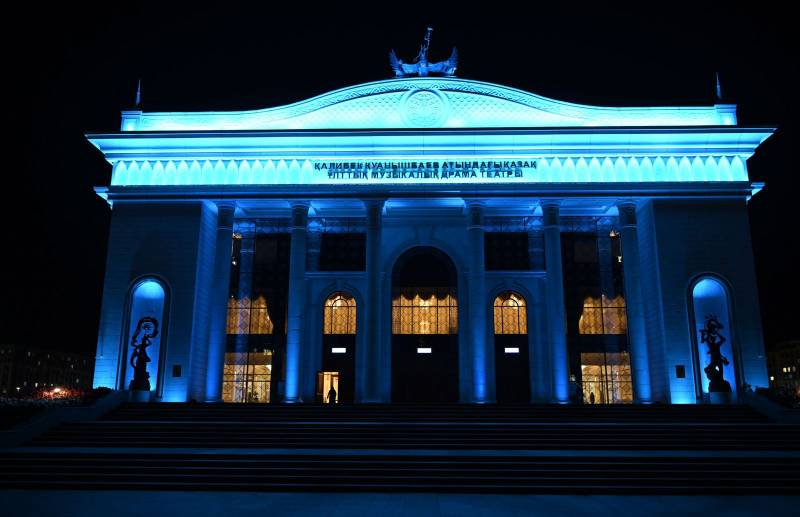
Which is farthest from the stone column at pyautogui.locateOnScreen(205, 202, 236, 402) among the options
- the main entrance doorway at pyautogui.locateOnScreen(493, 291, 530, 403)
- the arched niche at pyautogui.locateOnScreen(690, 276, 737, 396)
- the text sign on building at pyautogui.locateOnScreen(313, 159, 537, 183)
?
the arched niche at pyautogui.locateOnScreen(690, 276, 737, 396)

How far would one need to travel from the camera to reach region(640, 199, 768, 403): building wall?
3247cm

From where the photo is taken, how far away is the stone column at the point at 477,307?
108 ft

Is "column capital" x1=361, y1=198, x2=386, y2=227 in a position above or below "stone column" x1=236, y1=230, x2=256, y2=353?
above

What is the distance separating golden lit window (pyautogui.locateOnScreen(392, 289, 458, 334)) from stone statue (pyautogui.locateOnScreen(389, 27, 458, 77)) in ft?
42.0

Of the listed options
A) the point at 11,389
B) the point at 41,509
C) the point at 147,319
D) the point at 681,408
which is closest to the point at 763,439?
A: the point at 681,408

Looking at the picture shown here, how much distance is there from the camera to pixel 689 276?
33531 millimetres

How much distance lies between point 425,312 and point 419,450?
60.8 feet

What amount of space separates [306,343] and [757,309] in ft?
76.8

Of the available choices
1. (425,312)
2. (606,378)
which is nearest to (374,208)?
(425,312)

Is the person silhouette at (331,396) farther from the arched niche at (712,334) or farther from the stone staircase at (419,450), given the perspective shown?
the arched niche at (712,334)

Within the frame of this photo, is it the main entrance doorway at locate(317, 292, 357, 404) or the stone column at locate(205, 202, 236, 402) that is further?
the main entrance doorway at locate(317, 292, 357, 404)

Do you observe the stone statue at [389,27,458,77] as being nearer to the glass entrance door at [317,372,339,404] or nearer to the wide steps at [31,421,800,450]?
the glass entrance door at [317,372,339,404]

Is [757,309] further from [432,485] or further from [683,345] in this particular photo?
[432,485]

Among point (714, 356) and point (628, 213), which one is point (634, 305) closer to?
point (714, 356)
